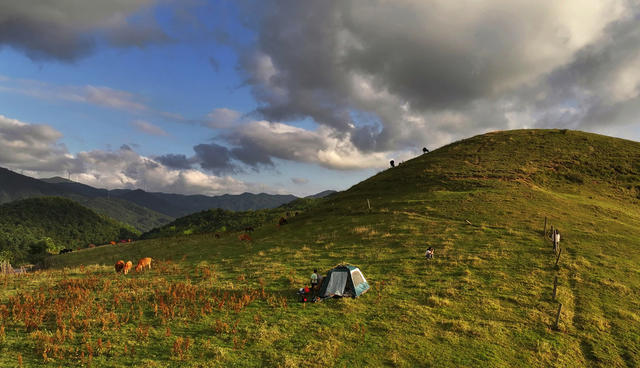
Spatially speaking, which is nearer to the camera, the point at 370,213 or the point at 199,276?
the point at 199,276

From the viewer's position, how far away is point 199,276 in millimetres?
29469

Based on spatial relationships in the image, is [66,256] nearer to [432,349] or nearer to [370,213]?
[370,213]

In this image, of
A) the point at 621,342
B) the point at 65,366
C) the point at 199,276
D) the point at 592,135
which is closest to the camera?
the point at 65,366

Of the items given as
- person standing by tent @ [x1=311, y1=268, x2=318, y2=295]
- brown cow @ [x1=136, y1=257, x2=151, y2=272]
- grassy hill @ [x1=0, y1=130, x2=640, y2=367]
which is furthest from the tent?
brown cow @ [x1=136, y1=257, x2=151, y2=272]

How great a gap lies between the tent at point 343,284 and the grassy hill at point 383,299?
2.84ft

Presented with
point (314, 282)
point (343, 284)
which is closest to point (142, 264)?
point (314, 282)

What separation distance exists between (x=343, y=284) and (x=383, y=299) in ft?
10.3

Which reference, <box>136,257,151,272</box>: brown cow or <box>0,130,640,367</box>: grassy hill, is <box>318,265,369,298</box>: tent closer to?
<box>0,130,640,367</box>: grassy hill

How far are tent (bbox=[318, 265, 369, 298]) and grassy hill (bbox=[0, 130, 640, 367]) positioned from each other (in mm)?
865

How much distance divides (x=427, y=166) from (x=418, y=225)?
32522 mm

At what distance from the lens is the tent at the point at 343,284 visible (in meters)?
22.9

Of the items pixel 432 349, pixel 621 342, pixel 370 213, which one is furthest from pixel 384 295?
pixel 370 213

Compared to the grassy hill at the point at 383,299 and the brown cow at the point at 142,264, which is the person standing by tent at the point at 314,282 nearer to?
the grassy hill at the point at 383,299

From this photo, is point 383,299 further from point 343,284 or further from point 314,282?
point 314,282
